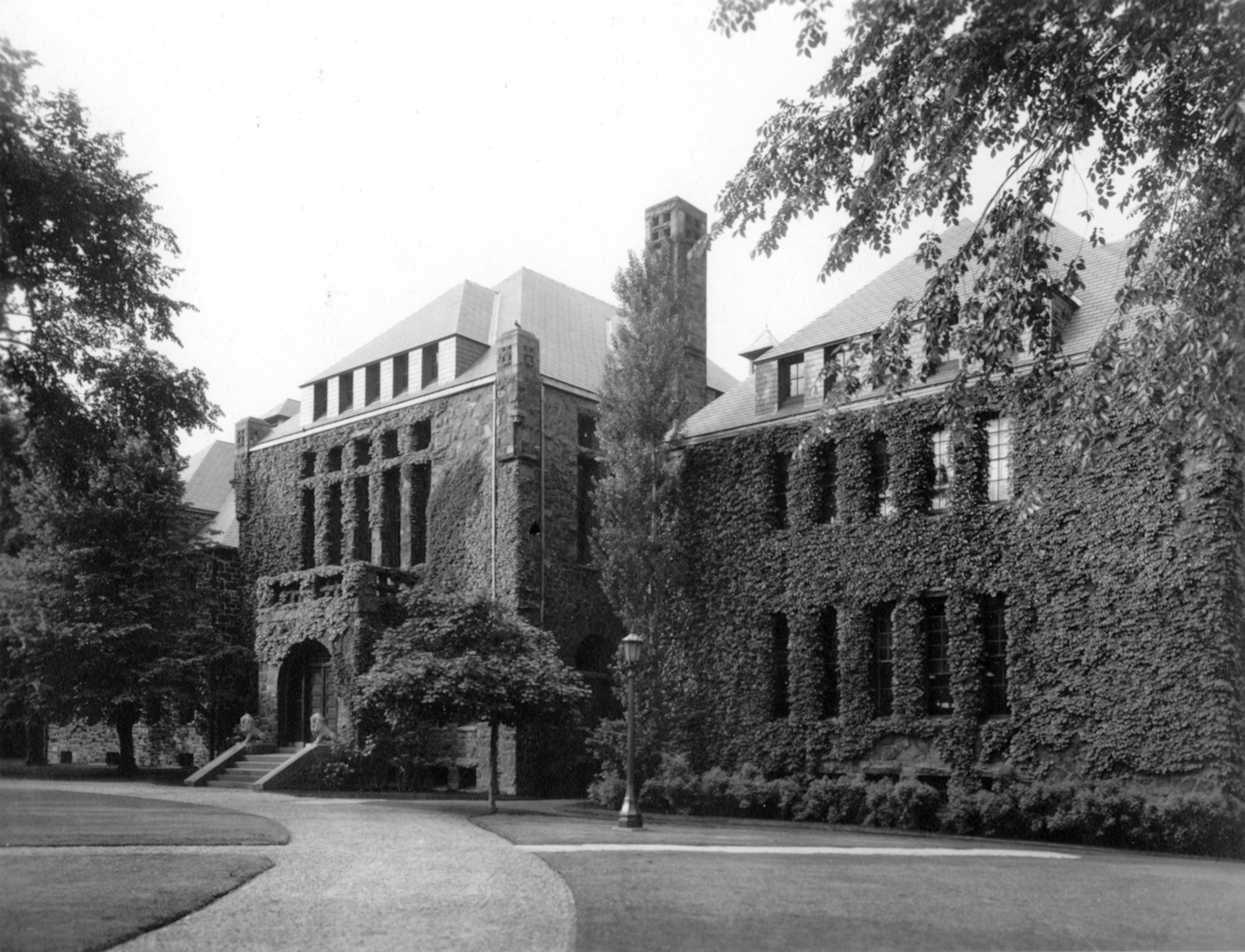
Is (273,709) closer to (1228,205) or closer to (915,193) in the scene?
(915,193)

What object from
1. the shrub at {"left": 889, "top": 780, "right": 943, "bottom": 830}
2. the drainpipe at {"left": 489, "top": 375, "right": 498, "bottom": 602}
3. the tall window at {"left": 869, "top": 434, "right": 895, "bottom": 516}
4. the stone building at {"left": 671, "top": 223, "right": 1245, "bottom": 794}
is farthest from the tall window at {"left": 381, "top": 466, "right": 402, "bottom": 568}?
the shrub at {"left": 889, "top": 780, "right": 943, "bottom": 830}

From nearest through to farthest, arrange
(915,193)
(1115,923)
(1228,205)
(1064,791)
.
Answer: (1115,923) < (1228,205) < (915,193) < (1064,791)

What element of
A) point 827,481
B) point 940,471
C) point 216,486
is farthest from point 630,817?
point 216,486

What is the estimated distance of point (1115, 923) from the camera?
35.9 feet

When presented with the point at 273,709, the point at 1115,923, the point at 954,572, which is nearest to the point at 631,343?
the point at 954,572

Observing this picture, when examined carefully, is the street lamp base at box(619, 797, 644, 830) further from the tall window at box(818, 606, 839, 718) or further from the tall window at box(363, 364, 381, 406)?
the tall window at box(363, 364, 381, 406)

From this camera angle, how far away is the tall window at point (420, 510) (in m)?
31.4

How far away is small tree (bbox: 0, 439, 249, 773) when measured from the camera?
2822 centimetres

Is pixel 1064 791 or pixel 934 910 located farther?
pixel 1064 791

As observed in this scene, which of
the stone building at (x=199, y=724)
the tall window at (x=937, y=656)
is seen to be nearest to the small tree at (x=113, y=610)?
the stone building at (x=199, y=724)

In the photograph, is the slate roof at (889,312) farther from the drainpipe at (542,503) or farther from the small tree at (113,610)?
the small tree at (113,610)

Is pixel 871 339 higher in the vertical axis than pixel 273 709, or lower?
higher

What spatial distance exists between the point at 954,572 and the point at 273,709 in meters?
→ 16.4

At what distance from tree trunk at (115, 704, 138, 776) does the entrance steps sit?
3764mm
